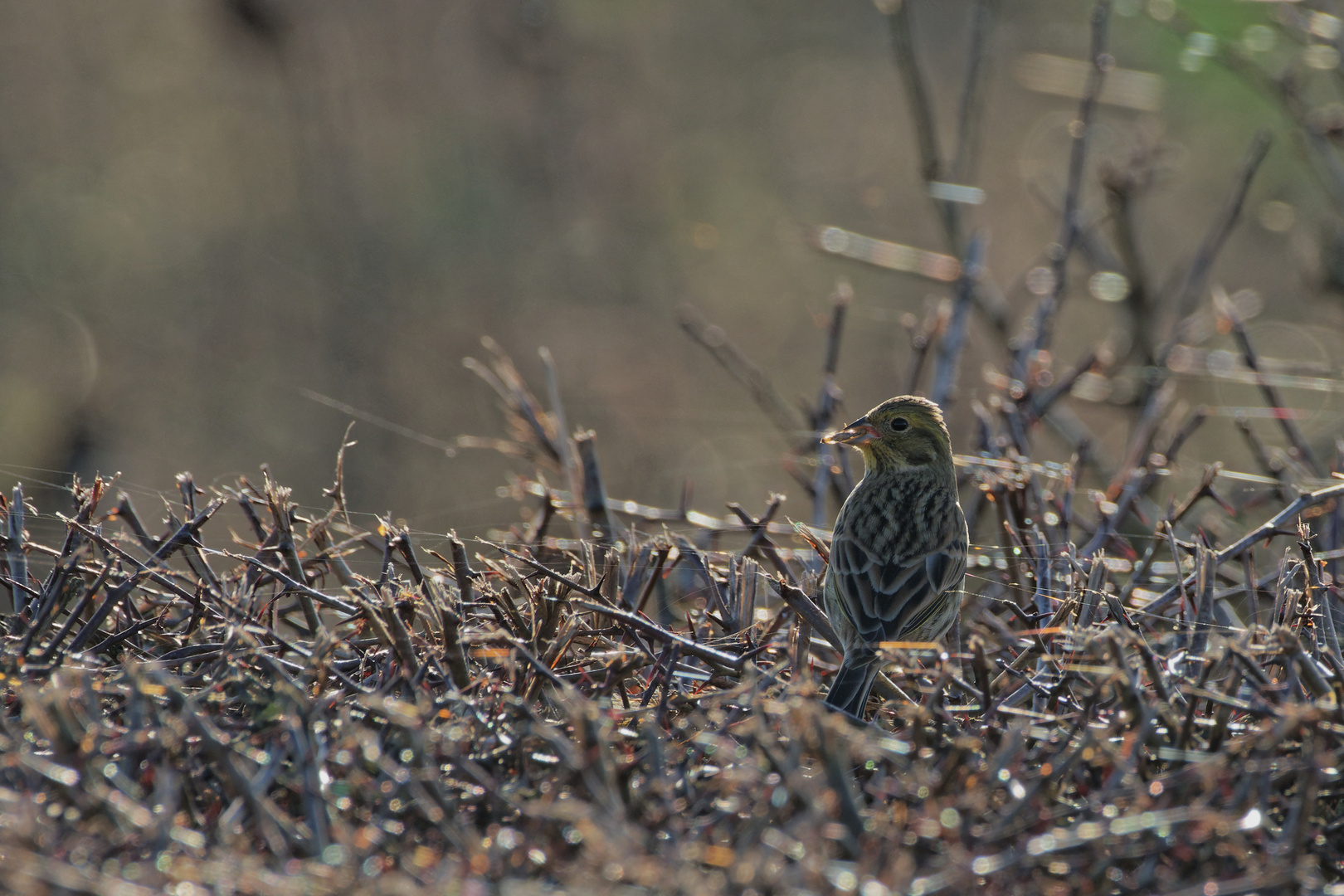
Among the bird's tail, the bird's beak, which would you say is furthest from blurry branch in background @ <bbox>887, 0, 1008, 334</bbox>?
the bird's tail

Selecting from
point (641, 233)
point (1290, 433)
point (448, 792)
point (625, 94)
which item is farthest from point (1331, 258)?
point (625, 94)

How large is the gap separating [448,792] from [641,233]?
1019 cm

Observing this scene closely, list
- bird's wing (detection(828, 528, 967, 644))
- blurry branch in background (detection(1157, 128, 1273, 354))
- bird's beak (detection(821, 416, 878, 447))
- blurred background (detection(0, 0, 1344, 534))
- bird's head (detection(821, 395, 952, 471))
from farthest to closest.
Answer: blurred background (detection(0, 0, 1344, 534)) < blurry branch in background (detection(1157, 128, 1273, 354)) < bird's head (detection(821, 395, 952, 471)) < bird's beak (detection(821, 416, 878, 447)) < bird's wing (detection(828, 528, 967, 644))

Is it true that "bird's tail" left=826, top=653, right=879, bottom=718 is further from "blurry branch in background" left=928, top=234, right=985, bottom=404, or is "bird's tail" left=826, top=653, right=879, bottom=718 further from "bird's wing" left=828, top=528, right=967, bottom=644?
"blurry branch in background" left=928, top=234, right=985, bottom=404

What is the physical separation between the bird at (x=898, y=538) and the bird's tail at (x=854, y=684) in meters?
0.12

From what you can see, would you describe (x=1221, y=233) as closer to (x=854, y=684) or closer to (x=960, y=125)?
(x=960, y=125)

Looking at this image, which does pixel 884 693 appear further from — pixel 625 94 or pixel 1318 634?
pixel 625 94

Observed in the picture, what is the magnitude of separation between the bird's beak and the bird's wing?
0.38 m

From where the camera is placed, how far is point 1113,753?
217 cm

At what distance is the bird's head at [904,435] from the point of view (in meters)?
4.73

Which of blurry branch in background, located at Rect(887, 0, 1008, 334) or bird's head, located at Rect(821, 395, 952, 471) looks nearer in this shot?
bird's head, located at Rect(821, 395, 952, 471)

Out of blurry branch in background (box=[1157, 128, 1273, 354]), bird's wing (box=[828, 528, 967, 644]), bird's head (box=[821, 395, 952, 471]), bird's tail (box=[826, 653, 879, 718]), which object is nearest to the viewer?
bird's tail (box=[826, 653, 879, 718])

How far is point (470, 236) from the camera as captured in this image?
1148cm

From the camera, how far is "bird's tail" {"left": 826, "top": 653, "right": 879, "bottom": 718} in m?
3.21
